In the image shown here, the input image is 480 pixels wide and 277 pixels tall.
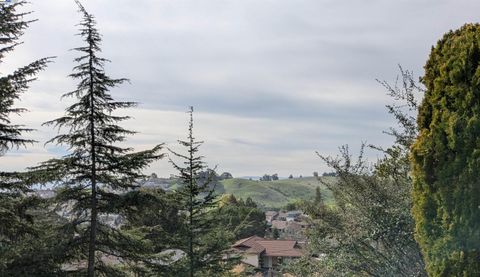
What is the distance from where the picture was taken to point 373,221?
24.9 ft

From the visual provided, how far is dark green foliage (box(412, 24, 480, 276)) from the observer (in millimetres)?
4816

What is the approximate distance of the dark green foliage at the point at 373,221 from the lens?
24.1 feet

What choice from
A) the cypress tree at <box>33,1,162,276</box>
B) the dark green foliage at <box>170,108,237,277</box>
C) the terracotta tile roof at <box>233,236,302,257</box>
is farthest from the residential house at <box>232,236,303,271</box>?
the cypress tree at <box>33,1,162,276</box>

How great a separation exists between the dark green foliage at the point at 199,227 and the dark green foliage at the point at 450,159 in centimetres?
1101

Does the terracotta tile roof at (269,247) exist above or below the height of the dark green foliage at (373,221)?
below

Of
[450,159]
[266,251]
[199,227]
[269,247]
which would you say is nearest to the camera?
[450,159]

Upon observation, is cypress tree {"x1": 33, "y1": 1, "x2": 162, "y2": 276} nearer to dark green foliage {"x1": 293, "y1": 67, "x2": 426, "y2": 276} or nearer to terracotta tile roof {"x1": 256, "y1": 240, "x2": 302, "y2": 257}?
dark green foliage {"x1": 293, "y1": 67, "x2": 426, "y2": 276}

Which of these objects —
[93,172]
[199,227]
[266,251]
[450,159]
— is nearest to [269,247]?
[266,251]

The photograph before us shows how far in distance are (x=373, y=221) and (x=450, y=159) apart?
9.04ft

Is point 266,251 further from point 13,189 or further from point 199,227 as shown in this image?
point 13,189

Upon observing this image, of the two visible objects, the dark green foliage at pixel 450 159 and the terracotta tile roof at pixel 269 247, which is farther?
the terracotta tile roof at pixel 269 247

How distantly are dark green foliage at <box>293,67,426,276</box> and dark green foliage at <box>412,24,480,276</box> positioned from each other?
2.01 metres

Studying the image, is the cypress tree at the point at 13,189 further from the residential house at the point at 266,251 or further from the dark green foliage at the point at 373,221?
the residential house at the point at 266,251

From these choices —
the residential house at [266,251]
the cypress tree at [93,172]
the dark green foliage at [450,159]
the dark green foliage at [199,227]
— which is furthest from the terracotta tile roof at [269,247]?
the dark green foliage at [450,159]
